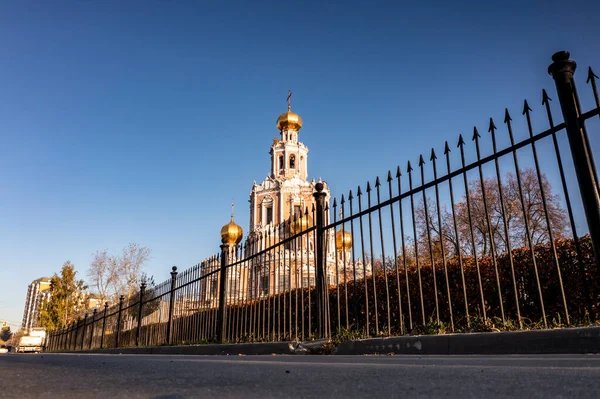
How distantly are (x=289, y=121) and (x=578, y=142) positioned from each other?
164 feet

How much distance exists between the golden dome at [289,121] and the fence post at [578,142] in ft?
162

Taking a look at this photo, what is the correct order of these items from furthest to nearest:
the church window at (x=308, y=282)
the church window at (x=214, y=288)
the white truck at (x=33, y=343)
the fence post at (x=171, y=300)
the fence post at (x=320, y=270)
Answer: the white truck at (x=33, y=343)
the fence post at (x=171, y=300)
the church window at (x=214, y=288)
the church window at (x=308, y=282)
the fence post at (x=320, y=270)

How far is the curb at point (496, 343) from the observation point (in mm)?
3062

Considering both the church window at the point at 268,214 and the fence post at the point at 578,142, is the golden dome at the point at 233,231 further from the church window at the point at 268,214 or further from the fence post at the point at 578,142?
the fence post at the point at 578,142

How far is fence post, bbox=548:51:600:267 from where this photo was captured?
3.38m

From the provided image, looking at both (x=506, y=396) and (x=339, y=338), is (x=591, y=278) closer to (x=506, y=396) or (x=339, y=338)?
(x=339, y=338)

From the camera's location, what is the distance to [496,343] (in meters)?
3.54

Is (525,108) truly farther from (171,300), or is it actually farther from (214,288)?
(171,300)

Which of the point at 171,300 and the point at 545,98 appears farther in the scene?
the point at 171,300

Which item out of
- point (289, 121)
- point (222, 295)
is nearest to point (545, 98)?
point (222, 295)

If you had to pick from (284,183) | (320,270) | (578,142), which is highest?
(284,183)

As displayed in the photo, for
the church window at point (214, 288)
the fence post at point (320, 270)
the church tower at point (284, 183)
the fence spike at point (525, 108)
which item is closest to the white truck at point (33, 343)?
the church tower at point (284, 183)

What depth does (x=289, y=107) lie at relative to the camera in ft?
177

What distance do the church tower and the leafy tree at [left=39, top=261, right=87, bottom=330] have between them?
16.7m
